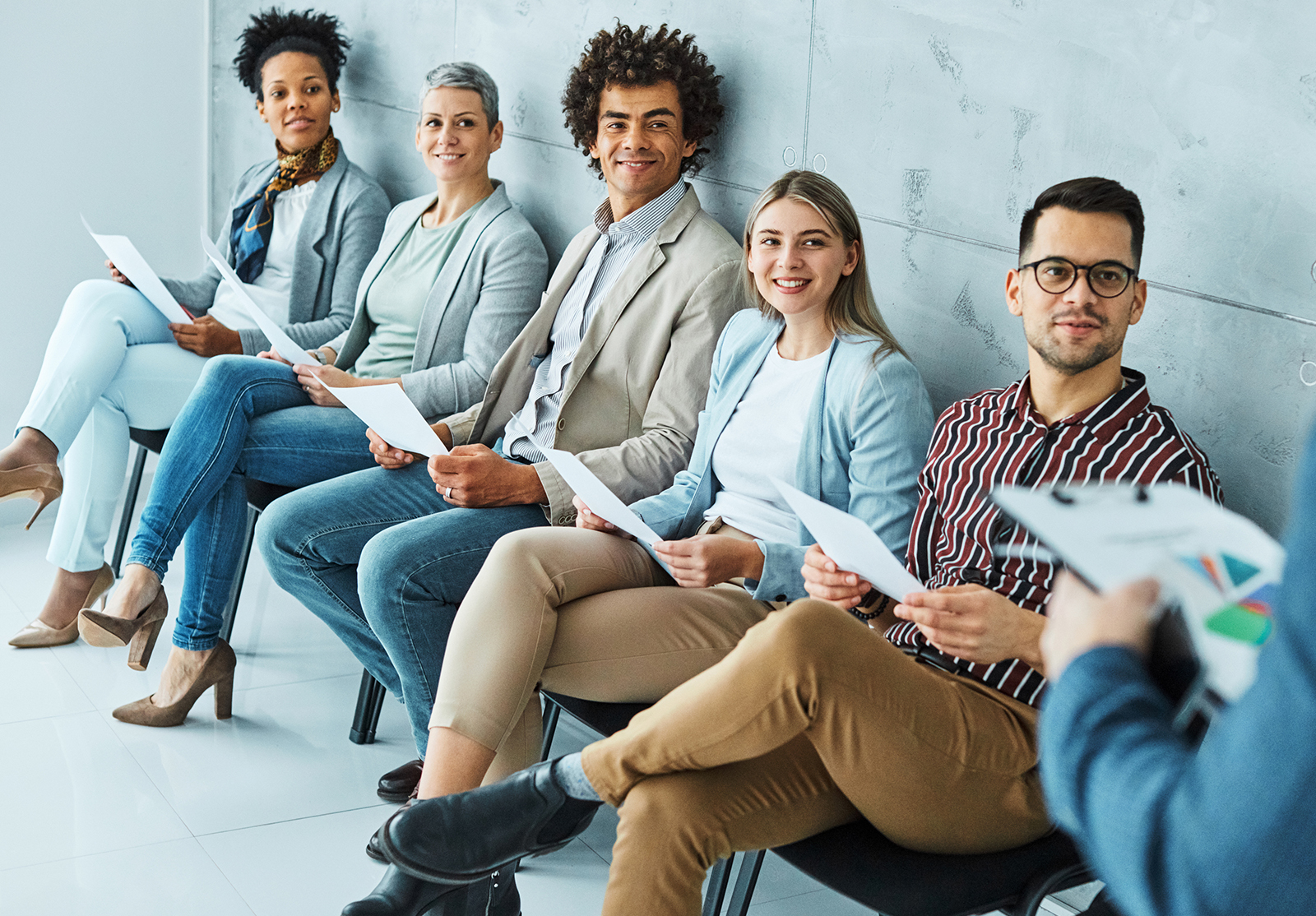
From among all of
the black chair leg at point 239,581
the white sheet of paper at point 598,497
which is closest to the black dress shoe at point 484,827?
the white sheet of paper at point 598,497

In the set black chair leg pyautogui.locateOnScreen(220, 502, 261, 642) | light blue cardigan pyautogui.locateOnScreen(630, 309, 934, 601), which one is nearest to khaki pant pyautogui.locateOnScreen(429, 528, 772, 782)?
light blue cardigan pyautogui.locateOnScreen(630, 309, 934, 601)

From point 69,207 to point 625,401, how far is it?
102 inches

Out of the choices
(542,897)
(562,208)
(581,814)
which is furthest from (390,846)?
(562,208)

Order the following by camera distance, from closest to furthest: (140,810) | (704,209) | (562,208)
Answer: (140,810) → (704,209) → (562,208)

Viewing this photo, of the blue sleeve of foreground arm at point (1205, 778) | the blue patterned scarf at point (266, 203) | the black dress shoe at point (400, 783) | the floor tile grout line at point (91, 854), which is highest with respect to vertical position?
the blue patterned scarf at point (266, 203)

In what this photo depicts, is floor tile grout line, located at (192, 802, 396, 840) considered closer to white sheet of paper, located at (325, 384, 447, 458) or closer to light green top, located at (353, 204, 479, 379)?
white sheet of paper, located at (325, 384, 447, 458)

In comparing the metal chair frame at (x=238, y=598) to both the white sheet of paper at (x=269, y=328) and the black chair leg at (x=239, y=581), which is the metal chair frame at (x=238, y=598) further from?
the white sheet of paper at (x=269, y=328)

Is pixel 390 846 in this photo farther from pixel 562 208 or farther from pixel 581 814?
pixel 562 208

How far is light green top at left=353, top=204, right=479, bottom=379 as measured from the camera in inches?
128

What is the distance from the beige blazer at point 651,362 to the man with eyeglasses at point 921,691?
0.69m

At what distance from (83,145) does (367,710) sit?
8.31 ft

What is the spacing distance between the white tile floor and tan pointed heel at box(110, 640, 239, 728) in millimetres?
26

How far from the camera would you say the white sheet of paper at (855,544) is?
5.25 ft

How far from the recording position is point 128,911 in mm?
2135
